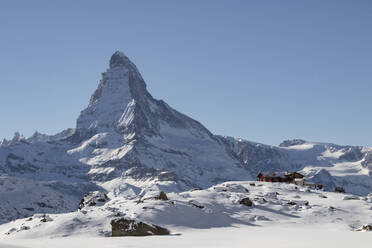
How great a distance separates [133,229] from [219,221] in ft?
41.2

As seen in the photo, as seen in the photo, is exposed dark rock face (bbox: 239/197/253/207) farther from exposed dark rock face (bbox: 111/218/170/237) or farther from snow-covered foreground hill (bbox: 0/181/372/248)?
exposed dark rock face (bbox: 111/218/170/237)

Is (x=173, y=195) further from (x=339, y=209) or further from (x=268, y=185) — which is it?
(x=268, y=185)

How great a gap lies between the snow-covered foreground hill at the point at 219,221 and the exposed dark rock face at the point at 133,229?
4.35 feet

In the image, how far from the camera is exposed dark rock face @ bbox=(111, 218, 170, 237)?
36.6 m

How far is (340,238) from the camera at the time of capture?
28344 mm

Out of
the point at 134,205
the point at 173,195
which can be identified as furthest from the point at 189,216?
the point at 173,195

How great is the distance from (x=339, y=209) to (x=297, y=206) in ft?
15.9

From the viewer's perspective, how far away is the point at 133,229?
37.4 m

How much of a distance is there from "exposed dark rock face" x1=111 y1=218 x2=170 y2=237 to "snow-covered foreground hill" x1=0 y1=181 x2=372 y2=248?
1.33 m

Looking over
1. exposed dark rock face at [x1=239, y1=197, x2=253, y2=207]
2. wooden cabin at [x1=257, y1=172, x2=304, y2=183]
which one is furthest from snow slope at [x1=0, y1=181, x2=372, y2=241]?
wooden cabin at [x1=257, y1=172, x2=304, y2=183]

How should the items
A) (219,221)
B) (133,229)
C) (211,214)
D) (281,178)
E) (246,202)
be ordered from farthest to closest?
(281,178) → (246,202) → (211,214) → (219,221) → (133,229)

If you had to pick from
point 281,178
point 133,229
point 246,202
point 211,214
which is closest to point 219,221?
point 211,214

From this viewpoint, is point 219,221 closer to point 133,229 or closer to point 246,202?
point 133,229

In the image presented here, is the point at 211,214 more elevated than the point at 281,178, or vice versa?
the point at 281,178
